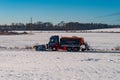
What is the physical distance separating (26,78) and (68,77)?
6.93 feet

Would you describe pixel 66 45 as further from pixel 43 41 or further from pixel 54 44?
pixel 43 41

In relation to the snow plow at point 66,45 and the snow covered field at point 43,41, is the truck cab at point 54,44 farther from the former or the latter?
the snow covered field at point 43,41


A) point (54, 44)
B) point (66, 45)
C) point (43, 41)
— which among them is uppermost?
point (54, 44)

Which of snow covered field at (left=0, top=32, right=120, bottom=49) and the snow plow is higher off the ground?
the snow plow

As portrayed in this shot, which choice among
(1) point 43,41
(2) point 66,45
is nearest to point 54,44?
(2) point 66,45

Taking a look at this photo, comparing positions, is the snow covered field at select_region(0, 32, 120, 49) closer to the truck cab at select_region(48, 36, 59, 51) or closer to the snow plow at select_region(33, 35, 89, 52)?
the snow plow at select_region(33, 35, 89, 52)

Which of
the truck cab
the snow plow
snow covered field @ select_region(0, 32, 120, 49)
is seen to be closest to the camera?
the snow plow

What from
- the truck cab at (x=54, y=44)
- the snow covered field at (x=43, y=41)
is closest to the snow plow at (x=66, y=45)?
the truck cab at (x=54, y=44)

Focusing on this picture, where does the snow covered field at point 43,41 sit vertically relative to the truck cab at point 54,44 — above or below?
below

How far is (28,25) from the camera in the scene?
17700cm

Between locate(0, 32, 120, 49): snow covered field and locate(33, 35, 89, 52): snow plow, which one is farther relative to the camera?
locate(0, 32, 120, 49): snow covered field

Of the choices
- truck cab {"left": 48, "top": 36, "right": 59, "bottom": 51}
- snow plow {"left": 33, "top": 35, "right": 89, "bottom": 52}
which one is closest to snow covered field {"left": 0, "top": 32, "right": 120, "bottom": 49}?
snow plow {"left": 33, "top": 35, "right": 89, "bottom": 52}

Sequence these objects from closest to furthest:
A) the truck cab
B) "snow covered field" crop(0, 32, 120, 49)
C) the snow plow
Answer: the snow plow → the truck cab → "snow covered field" crop(0, 32, 120, 49)

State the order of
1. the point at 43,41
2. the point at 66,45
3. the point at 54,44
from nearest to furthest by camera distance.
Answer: the point at 66,45
the point at 54,44
the point at 43,41
